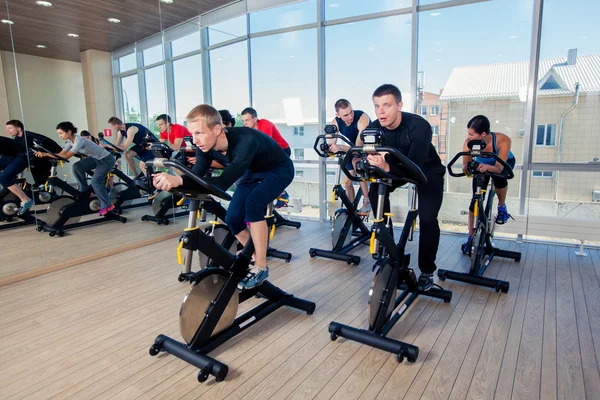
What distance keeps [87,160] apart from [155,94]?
1.32 metres

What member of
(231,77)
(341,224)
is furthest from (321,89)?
(341,224)

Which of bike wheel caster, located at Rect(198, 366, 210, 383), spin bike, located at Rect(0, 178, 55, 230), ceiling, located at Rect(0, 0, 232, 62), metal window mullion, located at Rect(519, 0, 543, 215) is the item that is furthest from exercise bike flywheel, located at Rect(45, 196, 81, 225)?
metal window mullion, located at Rect(519, 0, 543, 215)

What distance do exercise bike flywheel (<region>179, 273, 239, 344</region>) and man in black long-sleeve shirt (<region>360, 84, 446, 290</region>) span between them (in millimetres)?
1222

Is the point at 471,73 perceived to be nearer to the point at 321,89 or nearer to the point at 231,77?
the point at 321,89

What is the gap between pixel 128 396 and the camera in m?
2.00

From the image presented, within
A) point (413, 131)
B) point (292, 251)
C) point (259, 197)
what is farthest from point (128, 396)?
point (292, 251)

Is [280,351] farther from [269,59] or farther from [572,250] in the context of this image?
[269,59]

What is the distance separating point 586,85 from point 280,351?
181 inches

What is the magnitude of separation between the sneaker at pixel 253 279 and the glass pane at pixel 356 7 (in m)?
4.29

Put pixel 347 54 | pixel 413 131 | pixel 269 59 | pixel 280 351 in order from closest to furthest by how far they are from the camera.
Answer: pixel 280 351 < pixel 413 131 < pixel 347 54 < pixel 269 59

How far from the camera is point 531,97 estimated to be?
4.57m

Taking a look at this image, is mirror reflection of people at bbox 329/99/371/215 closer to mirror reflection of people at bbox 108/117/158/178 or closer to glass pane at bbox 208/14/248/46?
mirror reflection of people at bbox 108/117/158/178

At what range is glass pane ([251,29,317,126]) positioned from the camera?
233 inches

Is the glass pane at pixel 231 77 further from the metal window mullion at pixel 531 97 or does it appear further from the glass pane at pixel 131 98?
the metal window mullion at pixel 531 97
